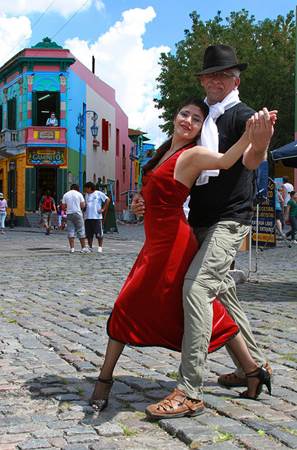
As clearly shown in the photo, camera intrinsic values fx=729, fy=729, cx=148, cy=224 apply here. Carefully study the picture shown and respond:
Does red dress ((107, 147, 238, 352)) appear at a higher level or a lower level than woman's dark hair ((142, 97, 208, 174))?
lower

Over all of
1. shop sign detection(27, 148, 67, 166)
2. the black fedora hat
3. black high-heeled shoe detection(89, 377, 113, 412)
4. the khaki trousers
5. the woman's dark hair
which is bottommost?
black high-heeled shoe detection(89, 377, 113, 412)

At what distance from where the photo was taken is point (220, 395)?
13.6 feet

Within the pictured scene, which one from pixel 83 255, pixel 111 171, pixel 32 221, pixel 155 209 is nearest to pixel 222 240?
pixel 155 209

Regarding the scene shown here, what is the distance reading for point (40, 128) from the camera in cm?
3631

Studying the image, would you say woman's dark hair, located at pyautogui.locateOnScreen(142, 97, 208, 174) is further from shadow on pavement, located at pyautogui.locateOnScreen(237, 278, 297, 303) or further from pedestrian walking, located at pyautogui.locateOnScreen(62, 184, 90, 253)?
pedestrian walking, located at pyautogui.locateOnScreen(62, 184, 90, 253)

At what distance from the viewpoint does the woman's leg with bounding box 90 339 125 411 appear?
12.6ft

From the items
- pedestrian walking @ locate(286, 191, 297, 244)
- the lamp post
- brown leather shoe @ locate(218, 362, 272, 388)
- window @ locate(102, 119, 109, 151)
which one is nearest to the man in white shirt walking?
pedestrian walking @ locate(286, 191, 297, 244)

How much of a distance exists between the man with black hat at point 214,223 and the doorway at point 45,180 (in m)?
32.6

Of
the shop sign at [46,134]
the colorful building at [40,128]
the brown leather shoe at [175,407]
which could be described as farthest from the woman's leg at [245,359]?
the shop sign at [46,134]

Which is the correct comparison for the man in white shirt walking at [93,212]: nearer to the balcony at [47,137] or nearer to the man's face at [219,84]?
the man's face at [219,84]

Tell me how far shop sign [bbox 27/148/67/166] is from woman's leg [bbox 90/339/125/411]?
32523 mm

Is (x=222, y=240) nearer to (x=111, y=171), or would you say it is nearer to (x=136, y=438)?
(x=136, y=438)

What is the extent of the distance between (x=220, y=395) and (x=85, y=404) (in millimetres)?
775

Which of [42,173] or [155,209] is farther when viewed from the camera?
[42,173]
